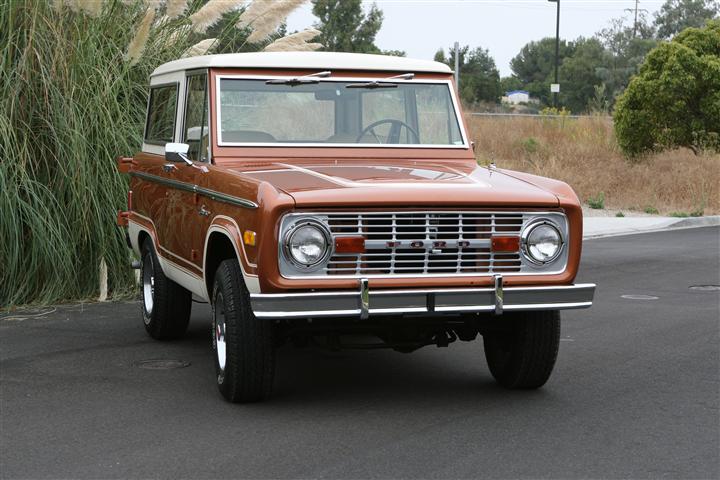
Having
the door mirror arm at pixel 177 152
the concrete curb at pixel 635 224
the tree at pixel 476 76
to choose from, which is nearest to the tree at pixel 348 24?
the tree at pixel 476 76

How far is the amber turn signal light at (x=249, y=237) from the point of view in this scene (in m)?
6.34

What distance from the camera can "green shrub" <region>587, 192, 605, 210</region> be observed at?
2241 centimetres

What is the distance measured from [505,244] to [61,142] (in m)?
5.37

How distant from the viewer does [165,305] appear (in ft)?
29.5

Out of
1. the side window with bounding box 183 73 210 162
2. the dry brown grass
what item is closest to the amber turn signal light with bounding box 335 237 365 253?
the side window with bounding box 183 73 210 162

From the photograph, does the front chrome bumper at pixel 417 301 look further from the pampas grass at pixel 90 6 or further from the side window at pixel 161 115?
the pampas grass at pixel 90 6

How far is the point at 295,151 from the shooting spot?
7.75 meters

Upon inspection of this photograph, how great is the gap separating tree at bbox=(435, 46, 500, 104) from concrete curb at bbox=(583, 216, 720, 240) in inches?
1753

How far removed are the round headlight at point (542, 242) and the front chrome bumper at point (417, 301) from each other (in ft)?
0.68

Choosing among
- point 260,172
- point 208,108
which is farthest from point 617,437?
point 208,108

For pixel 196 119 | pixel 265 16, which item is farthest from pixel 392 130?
pixel 265 16

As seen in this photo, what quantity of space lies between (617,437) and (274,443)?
1.78 m

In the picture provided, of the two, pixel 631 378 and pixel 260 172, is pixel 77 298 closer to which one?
pixel 260 172

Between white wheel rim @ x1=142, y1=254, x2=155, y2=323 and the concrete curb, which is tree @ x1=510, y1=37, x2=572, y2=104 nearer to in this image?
the concrete curb
